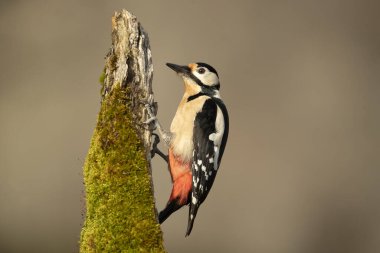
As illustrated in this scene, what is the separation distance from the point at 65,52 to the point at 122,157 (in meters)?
6.00

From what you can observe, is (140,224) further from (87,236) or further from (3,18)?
(3,18)

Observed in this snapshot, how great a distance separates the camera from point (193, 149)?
13.5 ft

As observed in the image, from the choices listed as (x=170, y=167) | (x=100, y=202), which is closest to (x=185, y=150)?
(x=170, y=167)

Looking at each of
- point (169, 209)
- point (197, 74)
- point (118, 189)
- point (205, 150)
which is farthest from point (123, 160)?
point (197, 74)

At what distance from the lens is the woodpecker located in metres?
4.08

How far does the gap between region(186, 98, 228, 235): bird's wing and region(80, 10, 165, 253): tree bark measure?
1.78 ft

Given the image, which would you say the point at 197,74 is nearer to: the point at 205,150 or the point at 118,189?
the point at 205,150

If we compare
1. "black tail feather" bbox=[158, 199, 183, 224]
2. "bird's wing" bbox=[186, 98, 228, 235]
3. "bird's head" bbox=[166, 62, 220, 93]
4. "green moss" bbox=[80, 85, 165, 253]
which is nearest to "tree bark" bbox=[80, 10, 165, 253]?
Answer: "green moss" bbox=[80, 85, 165, 253]

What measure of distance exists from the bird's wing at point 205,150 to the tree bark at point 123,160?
0.54 meters

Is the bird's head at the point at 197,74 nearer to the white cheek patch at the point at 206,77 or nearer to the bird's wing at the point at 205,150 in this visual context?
the white cheek patch at the point at 206,77

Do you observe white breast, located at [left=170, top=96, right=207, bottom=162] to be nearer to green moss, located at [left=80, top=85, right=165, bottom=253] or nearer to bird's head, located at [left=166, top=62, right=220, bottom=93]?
bird's head, located at [left=166, top=62, right=220, bottom=93]

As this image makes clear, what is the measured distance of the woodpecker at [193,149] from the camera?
13.4 feet

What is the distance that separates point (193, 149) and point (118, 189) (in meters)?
0.79

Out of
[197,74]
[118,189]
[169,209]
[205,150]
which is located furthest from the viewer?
[197,74]
